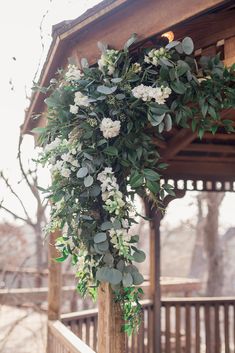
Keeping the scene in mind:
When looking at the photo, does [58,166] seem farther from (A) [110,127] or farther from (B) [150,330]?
(B) [150,330]

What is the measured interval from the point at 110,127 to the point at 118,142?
0.34 ft

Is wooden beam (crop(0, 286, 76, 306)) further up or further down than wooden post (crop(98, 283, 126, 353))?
further down

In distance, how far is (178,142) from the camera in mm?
4207

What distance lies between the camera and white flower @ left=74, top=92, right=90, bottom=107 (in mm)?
2104

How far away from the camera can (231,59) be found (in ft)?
6.61

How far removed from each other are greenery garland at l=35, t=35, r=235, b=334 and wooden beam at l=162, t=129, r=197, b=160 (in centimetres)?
177

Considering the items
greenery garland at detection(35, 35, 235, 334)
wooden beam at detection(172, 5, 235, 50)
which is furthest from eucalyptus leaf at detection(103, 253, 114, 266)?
wooden beam at detection(172, 5, 235, 50)

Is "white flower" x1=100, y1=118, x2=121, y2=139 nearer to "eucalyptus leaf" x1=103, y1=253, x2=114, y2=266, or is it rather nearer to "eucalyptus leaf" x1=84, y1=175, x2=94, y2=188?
"eucalyptus leaf" x1=84, y1=175, x2=94, y2=188

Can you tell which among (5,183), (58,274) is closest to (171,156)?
(58,274)

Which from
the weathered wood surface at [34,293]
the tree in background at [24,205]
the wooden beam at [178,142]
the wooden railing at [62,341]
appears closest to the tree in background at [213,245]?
the weathered wood surface at [34,293]

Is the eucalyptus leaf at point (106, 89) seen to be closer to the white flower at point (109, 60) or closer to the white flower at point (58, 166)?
the white flower at point (109, 60)

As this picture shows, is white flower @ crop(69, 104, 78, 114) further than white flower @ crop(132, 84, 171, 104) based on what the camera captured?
Yes

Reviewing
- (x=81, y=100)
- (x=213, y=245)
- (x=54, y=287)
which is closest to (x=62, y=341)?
(x=54, y=287)

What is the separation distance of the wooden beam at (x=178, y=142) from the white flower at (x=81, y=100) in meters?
1.93
